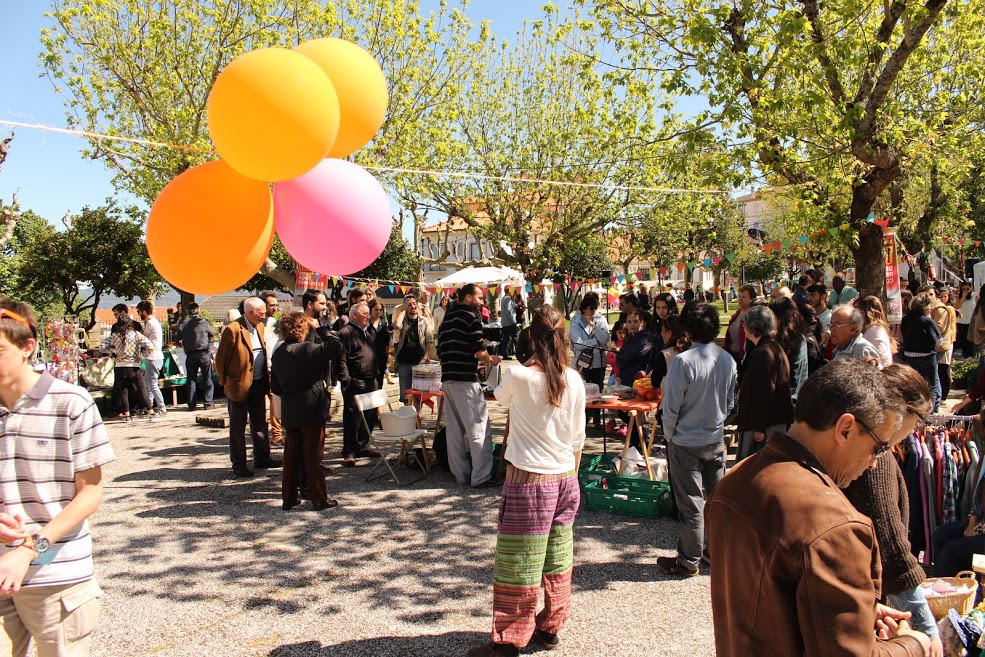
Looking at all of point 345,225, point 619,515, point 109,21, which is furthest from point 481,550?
point 109,21

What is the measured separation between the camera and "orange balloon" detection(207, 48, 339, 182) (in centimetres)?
248

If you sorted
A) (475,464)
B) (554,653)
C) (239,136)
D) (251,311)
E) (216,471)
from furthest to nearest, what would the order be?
1. (216,471)
2. (251,311)
3. (475,464)
4. (554,653)
5. (239,136)

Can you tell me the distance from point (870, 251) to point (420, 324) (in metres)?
5.77

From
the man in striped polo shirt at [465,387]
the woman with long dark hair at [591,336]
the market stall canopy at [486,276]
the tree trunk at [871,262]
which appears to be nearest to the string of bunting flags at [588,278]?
the tree trunk at [871,262]

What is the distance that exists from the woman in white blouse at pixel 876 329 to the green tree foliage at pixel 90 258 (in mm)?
17125

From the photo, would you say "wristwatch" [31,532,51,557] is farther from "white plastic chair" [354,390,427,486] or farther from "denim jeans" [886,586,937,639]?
"white plastic chair" [354,390,427,486]

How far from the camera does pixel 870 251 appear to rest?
879 centimetres

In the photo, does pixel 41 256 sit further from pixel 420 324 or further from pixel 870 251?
pixel 870 251

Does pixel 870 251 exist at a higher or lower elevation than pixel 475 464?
higher

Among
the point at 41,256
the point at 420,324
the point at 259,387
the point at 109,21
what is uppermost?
the point at 109,21

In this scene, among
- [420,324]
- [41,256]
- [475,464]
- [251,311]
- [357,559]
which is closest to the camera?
[357,559]

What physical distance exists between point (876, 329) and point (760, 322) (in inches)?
59.9

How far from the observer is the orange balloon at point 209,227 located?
2.69 metres

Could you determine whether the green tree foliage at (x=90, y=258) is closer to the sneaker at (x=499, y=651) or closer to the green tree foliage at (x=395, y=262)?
the green tree foliage at (x=395, y=262)
